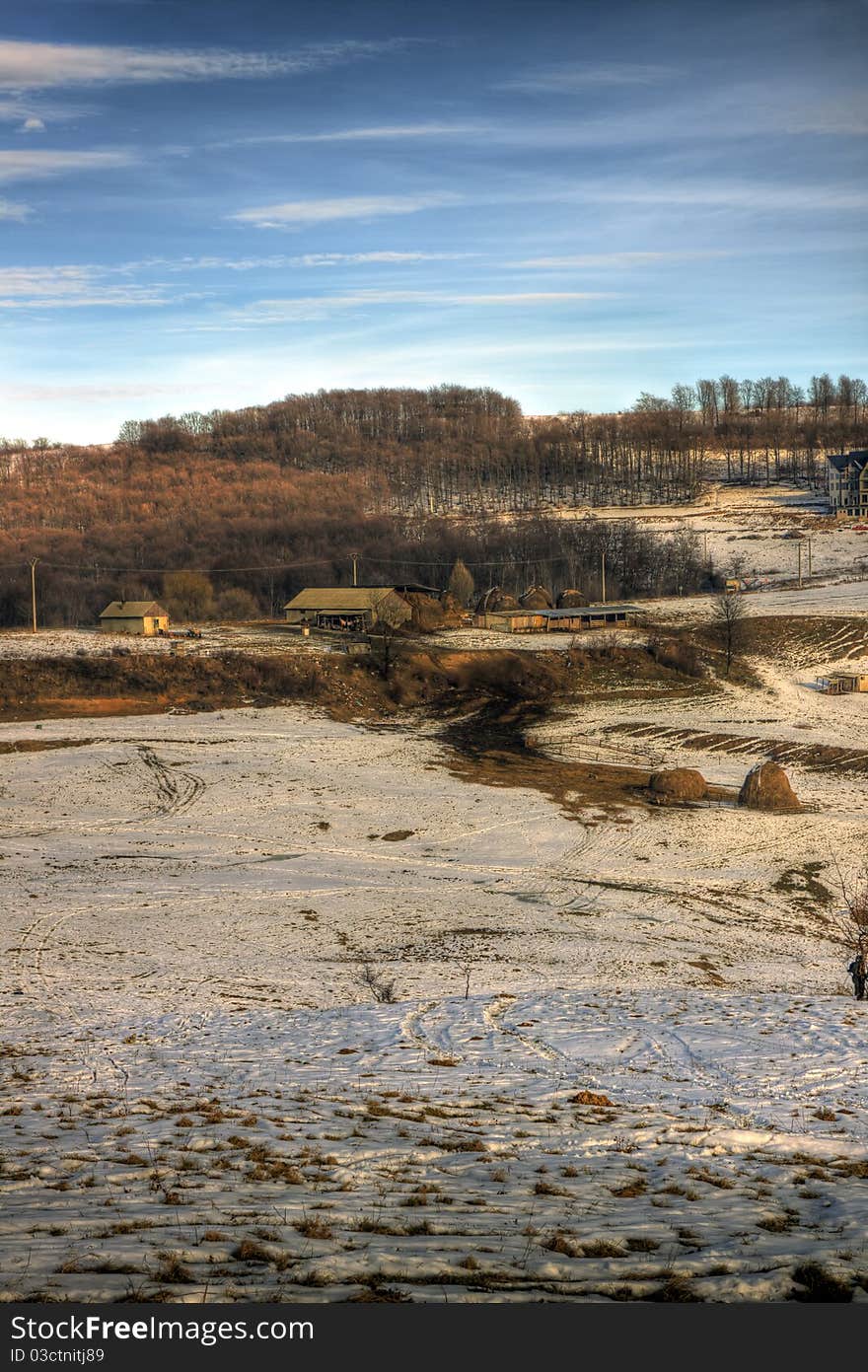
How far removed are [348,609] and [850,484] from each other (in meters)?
73.7

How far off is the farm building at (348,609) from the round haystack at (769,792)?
123ft

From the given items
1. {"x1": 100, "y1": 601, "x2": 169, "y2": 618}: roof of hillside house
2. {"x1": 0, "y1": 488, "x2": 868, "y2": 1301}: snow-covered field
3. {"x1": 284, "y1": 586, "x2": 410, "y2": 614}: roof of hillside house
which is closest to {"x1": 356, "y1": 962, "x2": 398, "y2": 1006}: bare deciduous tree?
{"x1": 0, "y1": 488, "x2": 868, "y2": 1301}: snow-covered field

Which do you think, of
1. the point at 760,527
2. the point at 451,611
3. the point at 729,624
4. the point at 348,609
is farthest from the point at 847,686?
the point at 760,527

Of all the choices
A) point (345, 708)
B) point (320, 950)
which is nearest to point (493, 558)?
point (345, 708)

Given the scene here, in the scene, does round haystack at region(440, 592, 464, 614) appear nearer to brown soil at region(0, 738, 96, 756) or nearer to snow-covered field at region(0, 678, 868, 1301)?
brown soil at region(0, 738, 96, 756)

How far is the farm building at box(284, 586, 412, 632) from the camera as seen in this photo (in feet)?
236

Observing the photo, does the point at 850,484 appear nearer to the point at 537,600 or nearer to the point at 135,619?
the point at 537,600

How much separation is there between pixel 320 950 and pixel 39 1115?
36.3 ft

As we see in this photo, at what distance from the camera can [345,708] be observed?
53.9 meters

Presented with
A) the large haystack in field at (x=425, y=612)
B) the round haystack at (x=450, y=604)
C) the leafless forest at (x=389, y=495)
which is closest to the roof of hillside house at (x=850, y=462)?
the leafless forest at (x=389, y=495)

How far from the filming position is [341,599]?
247ft

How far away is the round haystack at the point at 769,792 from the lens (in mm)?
36219

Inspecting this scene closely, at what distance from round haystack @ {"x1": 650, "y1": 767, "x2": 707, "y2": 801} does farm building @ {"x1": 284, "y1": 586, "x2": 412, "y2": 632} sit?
34891 millimetres

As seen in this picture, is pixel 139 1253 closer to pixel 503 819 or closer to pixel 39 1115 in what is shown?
pixel 39 1115
